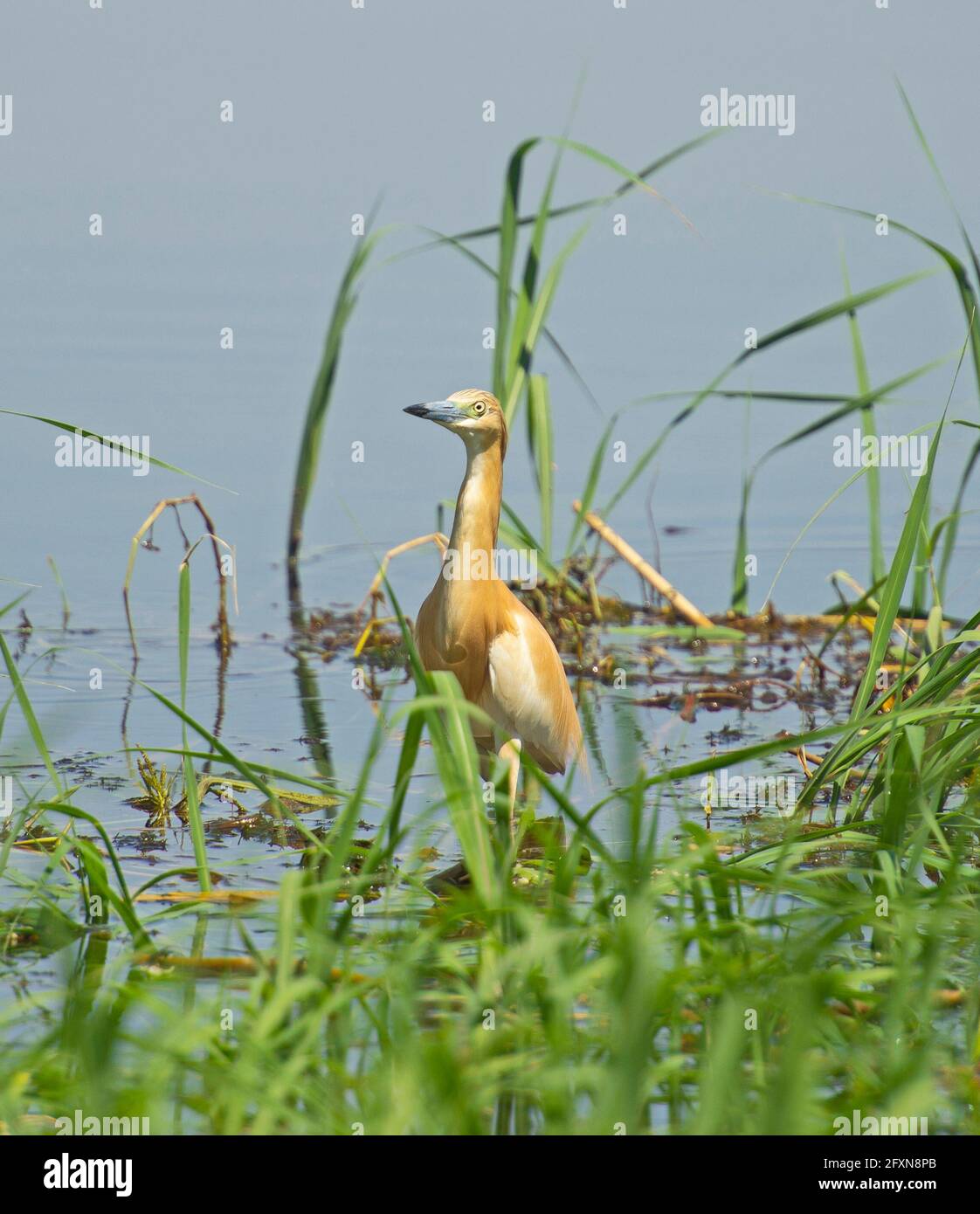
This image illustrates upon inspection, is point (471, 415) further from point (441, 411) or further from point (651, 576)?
point (651, 576)

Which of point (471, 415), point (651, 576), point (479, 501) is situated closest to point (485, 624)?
point (479, 501)

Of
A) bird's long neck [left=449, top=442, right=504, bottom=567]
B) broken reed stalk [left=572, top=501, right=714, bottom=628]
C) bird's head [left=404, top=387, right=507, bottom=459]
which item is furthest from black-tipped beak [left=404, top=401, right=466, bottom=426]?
broken reed stalk [left=572, top=501, right=714, bottom=628]

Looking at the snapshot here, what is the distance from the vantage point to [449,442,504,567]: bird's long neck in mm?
5258

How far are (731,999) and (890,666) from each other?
363 centimetres

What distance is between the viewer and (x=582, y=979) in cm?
288

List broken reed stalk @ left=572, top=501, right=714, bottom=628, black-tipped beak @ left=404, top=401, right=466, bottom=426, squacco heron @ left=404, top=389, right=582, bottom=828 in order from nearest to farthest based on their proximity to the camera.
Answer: black-tipped beak @ left=404, top=401, right=466, bottom=426 < squacco heron @ left=404, top=389, right=582, bottom=828 < broken reed stalk @ left=572, top=501, right=714, bottom=628

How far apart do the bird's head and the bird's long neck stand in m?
0.04

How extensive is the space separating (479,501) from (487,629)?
42cm

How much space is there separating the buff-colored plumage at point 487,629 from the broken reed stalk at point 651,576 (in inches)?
72.2

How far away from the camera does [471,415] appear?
17.0ft

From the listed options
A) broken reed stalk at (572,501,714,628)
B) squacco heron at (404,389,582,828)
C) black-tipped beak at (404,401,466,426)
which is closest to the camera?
black-tipped beak at (404,401,466,426)

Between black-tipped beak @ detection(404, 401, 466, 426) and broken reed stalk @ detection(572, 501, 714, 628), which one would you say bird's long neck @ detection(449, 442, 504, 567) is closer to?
black-tipped beak @ detection(404, 401, 466, 426)

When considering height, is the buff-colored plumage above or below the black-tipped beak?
below
